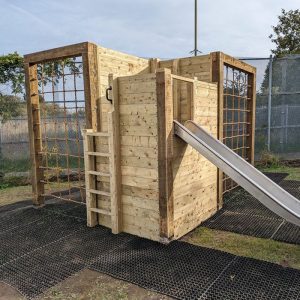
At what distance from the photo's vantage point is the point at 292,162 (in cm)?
839

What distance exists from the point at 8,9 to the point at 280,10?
11.9 meters

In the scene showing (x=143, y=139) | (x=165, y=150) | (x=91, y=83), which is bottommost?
(x=165, y=150)

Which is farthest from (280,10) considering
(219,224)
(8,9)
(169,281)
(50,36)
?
(169,281)

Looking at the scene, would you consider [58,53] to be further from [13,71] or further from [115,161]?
[13,71]

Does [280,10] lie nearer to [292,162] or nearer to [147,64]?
[292,162]

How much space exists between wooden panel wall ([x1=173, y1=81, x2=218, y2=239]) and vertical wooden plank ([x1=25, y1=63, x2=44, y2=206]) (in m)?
2.63

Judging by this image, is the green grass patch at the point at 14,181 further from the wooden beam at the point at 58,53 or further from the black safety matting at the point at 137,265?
the wooden beam at the point at 58,53

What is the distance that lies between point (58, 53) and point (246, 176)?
318 centimetres

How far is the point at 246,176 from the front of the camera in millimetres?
3146

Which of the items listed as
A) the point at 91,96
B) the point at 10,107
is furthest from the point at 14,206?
the point at 10,107

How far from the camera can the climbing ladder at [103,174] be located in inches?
151

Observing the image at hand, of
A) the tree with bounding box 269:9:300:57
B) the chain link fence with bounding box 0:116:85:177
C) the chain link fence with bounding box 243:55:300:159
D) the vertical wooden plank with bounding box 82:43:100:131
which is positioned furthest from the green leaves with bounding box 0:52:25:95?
the tree with bounding box 269:9:300:57

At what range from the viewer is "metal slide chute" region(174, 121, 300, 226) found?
2.96 m

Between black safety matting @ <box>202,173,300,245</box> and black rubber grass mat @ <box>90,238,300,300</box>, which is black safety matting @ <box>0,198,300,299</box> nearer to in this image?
black rubber grass mat @ <box>90,238,300,300</box>
